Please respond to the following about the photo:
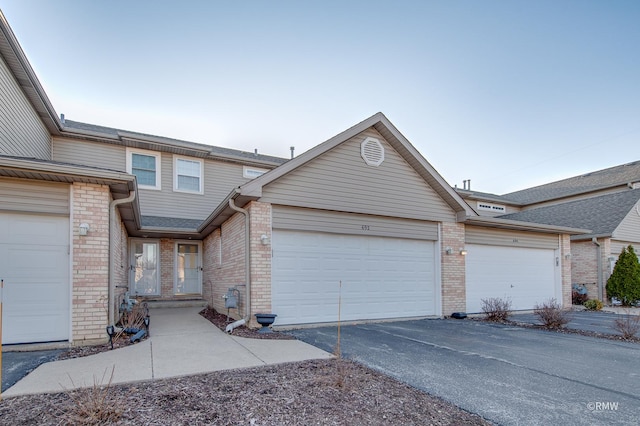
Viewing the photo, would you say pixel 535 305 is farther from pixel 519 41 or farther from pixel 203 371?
pixel 203 371

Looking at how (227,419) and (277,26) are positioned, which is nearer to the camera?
(227,419)

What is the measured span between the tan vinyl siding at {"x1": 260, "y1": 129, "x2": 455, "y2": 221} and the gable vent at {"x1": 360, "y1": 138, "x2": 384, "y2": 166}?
4.5 inches

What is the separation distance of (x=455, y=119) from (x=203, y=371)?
1364 cm

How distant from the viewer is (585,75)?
12.4 m

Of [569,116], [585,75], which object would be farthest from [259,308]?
[569,116]

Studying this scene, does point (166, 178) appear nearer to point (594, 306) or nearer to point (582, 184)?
point (594, 306)

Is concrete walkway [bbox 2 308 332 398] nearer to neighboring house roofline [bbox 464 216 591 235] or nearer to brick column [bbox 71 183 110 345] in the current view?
brick column [bbox 71 183 110 345]

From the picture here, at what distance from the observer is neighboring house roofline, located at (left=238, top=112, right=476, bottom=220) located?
8.05 m

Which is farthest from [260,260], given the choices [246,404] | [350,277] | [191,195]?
[191,195]

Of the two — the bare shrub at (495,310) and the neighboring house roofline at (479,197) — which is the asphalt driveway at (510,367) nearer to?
the bare shrub at (495,310)

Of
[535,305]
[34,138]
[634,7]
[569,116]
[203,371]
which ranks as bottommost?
[535,305]

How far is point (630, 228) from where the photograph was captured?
15.8 m

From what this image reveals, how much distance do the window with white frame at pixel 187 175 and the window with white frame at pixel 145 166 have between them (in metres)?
0.65

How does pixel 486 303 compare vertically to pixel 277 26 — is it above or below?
below
